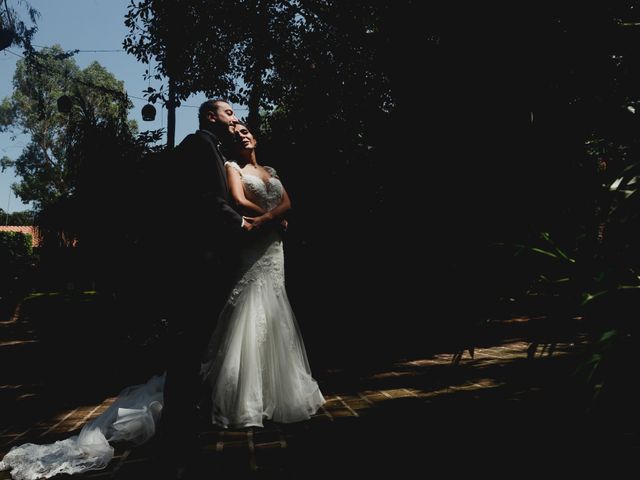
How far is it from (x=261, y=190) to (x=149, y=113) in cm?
1041

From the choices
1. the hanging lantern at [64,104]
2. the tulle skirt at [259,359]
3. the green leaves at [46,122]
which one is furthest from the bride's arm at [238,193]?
the green leaves at [46,122]

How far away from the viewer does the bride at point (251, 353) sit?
135 inches

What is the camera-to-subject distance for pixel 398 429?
11.2ft

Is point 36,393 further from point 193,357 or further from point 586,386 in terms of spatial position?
point 586,386

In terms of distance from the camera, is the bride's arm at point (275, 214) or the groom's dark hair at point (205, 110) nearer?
the groom's dark hair at point (205, 110)

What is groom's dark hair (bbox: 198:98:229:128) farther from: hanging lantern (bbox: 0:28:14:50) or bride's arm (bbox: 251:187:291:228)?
hanging lantern (bbox: 0:28:14:50)

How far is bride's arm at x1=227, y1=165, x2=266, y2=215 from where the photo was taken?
375 cm

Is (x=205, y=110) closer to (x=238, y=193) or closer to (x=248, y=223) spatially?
(x=238, y=193)

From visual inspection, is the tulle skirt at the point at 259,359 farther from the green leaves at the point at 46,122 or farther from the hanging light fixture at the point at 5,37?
the green leaves at the point at 46,122

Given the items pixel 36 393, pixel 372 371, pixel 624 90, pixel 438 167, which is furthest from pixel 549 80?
pixel 36 393

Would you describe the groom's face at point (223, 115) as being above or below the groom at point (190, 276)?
above

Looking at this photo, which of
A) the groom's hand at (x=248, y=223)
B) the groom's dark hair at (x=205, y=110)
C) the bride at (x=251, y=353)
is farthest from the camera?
the groom's hand at (x=248, y=223)

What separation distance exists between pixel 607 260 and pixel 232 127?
104 inches

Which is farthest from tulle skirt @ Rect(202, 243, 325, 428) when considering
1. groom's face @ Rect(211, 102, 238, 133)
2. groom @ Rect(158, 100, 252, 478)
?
groom's face @ Rect(211, 102, 238, 133)
